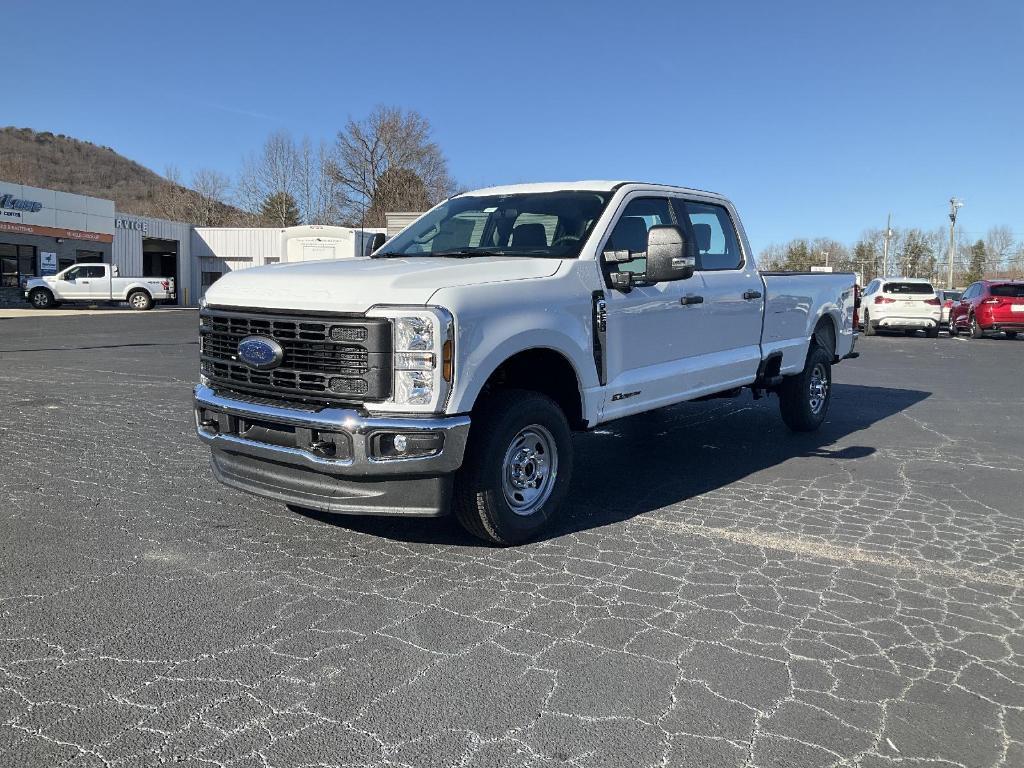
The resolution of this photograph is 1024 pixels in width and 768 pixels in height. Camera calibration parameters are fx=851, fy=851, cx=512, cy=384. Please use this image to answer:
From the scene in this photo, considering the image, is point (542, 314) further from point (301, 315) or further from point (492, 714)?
point (492, 714)

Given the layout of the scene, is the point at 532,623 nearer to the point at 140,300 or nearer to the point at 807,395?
the point at 807,395

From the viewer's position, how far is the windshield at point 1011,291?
74.5 feet

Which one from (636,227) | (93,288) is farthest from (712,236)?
(93,288)

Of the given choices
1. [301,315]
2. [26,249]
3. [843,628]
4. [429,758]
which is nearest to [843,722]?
[843,628]

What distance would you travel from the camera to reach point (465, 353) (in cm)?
411

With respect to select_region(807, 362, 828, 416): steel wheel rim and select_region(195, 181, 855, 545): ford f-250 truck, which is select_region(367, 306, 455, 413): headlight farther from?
select_region(807, 362, 828, 416): steel wheel rim

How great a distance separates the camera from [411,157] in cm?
7031

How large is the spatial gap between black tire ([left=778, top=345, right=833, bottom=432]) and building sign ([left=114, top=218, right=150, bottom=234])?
42108 millimetres

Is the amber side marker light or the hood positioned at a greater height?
the hood

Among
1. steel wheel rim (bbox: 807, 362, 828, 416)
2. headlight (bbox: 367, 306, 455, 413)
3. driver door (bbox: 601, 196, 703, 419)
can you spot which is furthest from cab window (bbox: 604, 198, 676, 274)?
Result: steel wheel rim (bbox: 807, 362, 828, 416)

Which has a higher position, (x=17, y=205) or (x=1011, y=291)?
(x=17, y=205)

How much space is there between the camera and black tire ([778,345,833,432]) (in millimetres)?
7918

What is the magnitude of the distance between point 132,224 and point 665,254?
44832 millimetres

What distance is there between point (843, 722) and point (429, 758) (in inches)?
54.5
